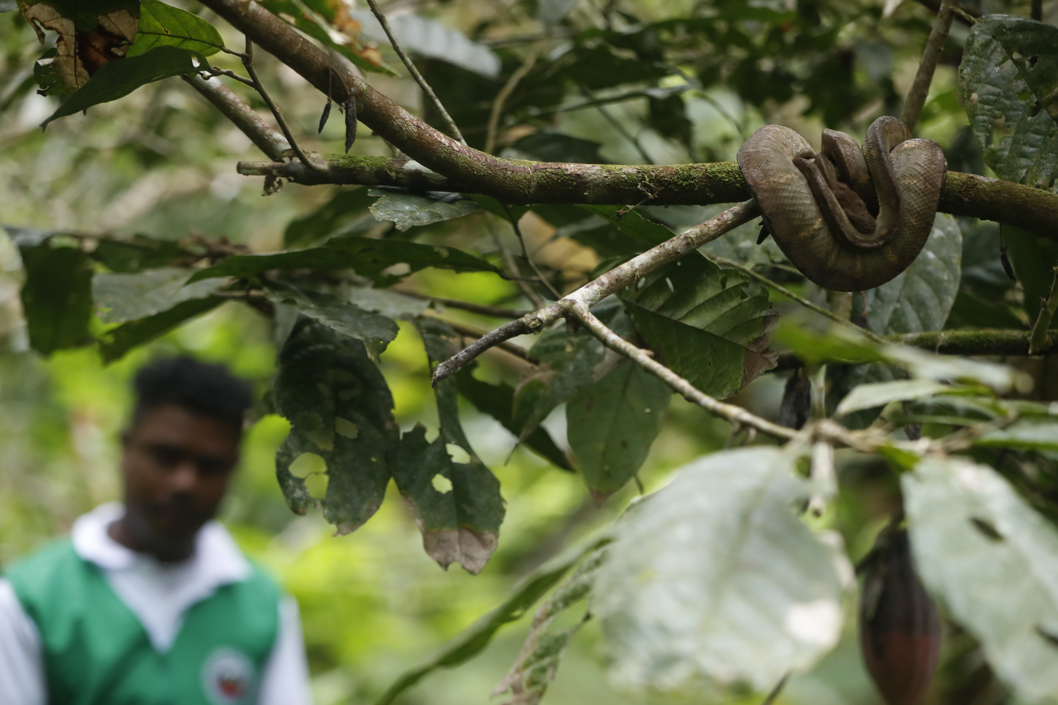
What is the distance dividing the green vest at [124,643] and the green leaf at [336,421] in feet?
6.37

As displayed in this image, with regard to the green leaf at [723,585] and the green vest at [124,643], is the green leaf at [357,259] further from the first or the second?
the green vest at [124,643]

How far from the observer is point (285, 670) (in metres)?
2.96

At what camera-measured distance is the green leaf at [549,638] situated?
733 millimetres

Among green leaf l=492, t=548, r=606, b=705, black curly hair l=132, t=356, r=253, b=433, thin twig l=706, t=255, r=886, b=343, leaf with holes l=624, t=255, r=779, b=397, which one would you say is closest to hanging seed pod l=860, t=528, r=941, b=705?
thin twig l=706, t=255, r=886, b=343

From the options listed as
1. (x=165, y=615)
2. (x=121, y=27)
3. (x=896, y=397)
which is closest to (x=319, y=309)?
(x=121, y=27)

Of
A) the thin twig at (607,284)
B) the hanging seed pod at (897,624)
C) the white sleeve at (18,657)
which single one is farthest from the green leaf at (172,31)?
the white sleeve at (18,657)

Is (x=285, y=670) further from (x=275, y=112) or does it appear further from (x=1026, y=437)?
(x=1026, y=437)

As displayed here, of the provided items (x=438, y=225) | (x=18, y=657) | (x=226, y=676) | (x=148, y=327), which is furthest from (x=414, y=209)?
(x=226, y=676)

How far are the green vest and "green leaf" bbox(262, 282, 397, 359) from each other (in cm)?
201

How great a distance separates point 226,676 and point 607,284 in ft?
8.72

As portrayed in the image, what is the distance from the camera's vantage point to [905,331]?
1.11m

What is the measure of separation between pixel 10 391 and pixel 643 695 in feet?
20.3

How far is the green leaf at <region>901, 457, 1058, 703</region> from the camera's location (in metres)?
0.44

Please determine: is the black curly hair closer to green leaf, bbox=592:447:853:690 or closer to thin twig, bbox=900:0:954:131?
thin twig, bbox=900:0:954:131
